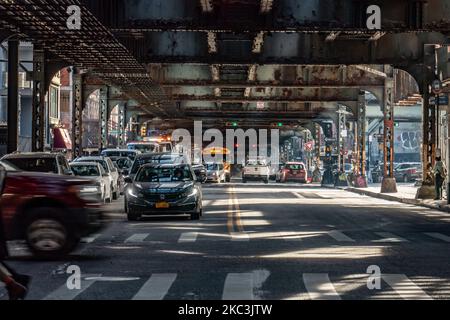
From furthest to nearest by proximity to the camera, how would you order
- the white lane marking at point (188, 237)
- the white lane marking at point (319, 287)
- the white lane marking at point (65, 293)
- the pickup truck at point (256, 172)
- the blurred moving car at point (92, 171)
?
the pickup truck at point (256, 172) < the blurred moving car at point (92, 171) < the white lane marking at point (188, 237) < the white lane marking at point (319, 287) < the white lane marking at point (65, 293)

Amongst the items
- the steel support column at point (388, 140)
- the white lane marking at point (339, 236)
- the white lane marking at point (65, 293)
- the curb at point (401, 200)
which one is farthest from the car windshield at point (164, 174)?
the steel support column at point (388, 140)

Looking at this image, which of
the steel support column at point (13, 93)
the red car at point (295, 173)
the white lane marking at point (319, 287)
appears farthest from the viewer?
the red car at point (295, 173)

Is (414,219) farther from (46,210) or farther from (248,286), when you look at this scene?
(248,286)

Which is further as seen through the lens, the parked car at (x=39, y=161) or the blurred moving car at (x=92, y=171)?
the blurred moving car at (x=92, y=171)

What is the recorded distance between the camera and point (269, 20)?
96.1 feet

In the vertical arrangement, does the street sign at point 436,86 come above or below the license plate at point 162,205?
above

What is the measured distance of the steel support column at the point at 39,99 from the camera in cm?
4222

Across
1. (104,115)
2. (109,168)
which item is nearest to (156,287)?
(109,168)

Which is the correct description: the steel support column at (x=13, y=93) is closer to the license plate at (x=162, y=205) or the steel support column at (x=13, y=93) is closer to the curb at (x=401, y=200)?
the license plate at (x=162, y=205)

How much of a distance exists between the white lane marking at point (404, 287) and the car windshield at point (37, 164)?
15644 mm

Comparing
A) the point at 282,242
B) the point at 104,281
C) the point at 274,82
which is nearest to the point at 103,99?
the point at 274,82

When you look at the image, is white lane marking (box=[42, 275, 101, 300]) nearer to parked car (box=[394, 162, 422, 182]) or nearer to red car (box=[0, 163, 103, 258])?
red car (box=[0, 163, 103, 258])

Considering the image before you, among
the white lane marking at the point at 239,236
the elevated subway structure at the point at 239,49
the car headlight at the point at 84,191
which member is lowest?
the white lane marking at the point at 239,236

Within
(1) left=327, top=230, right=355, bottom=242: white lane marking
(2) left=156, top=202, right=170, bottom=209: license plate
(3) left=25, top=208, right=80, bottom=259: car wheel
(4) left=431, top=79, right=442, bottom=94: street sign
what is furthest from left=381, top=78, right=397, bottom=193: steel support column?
(3) left=25, top=208, right=80, bottom=259: car wheel
